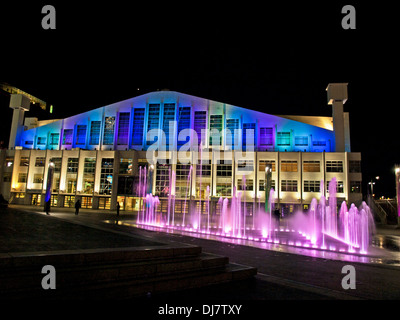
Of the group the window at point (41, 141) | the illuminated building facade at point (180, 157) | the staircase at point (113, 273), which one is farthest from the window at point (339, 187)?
the window at point (41, 141)

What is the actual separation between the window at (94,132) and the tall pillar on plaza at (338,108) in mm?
39479

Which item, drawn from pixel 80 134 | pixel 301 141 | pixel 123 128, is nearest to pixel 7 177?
pixel 80 134

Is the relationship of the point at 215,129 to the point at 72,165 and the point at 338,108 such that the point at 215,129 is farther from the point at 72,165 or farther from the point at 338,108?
the point at 72,165

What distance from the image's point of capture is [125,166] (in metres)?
46.5

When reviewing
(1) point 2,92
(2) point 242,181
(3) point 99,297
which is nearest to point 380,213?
(2) point 242,181

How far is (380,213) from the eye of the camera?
107ft

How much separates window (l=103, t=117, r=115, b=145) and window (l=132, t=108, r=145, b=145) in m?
3.86

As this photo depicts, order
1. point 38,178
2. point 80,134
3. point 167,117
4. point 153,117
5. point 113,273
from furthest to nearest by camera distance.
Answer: point 80,134, point 153,117, point 167,117, point 38,178, point 113,273

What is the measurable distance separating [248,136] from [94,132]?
26.9 meters

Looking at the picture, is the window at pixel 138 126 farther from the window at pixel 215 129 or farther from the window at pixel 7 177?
the window at pixel 7 177

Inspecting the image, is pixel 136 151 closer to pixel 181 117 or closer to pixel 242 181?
pixel 181 117

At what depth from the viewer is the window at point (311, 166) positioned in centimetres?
4381

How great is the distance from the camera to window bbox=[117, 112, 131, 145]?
50944 millimetres

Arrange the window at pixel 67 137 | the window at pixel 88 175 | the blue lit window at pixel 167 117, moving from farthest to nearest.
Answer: the window at pixel 67 137 < the blue lit window at pixel 167 117 < the window at pixel 88 175
